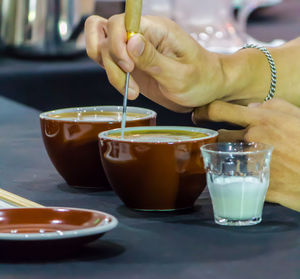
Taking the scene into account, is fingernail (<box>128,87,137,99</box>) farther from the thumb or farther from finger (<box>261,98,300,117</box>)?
finger (<box>261,98,300,117</box>)

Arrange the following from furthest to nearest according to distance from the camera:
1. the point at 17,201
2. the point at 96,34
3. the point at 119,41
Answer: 1. the point at 96,34
2. the point at 119,41
3. the point at 17,201

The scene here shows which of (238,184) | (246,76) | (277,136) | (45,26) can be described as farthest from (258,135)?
(45,26)

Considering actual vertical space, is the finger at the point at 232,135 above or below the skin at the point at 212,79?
below

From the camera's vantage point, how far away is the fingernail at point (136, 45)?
0.89 m

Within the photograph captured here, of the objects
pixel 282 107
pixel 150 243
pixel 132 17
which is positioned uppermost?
pixel 132 17

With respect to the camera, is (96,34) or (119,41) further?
(96,34)

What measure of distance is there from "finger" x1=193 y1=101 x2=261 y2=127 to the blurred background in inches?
47.7

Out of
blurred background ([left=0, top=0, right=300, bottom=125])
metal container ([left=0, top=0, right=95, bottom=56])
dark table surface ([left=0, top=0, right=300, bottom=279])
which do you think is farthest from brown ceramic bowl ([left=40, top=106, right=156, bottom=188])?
metal container ([left=0, top=0, right=95, bottom=56])

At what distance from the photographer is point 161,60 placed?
0.95 meters

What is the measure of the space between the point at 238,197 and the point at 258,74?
41 centimetres

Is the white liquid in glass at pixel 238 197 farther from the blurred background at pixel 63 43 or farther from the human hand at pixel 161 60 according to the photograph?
the blurred background at pixel 63 43

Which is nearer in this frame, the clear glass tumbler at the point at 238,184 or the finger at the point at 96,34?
the clear glass tumbler at the point at 238,184

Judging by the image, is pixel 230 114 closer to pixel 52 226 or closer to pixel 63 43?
pixel 52 226

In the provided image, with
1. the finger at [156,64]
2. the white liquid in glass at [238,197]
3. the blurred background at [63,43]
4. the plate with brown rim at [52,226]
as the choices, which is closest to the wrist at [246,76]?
the finger at [156,64]
